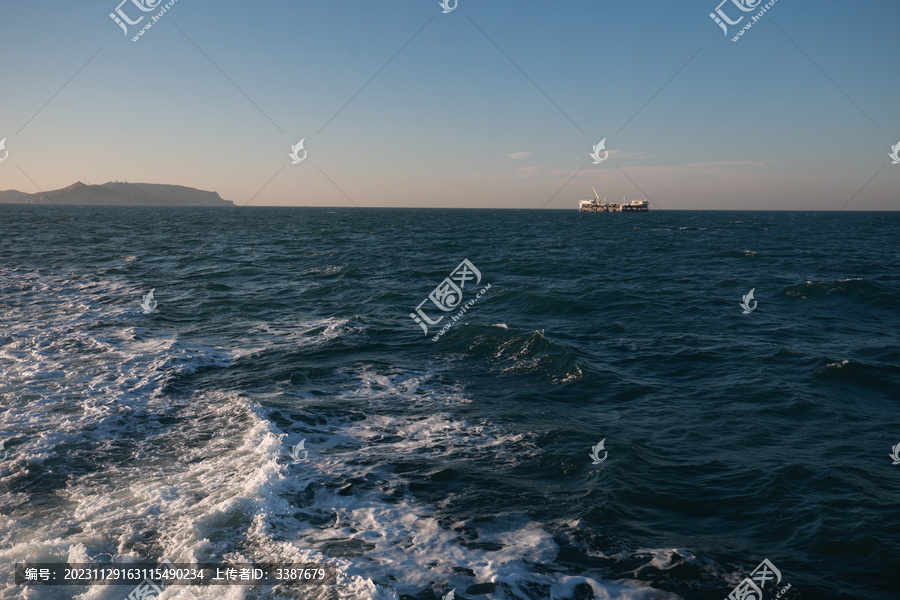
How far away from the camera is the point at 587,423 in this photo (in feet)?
34.8

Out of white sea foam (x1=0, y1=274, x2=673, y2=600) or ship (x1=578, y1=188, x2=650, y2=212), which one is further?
ship (x1=578, y1=188, x2=650, y2=212)

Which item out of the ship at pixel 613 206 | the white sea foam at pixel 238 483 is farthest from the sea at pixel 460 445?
the ship at pixel 613 206

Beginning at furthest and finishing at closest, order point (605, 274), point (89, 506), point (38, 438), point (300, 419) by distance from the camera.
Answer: point (605, 274)
point (300, 419)
point (38, 438)
point (89, 506)

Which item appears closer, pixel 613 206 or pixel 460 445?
pixel 460 445

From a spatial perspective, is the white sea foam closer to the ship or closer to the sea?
the sea

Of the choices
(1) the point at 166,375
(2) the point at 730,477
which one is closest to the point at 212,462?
(1) the point at 166,375

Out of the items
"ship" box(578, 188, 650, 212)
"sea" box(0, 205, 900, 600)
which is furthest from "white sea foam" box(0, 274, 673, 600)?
"ship" box(578, 188, 650, 212)

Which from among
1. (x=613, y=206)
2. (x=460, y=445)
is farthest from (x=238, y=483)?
(x=613, y=206)

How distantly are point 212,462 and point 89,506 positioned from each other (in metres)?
1.80

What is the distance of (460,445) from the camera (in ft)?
31.5

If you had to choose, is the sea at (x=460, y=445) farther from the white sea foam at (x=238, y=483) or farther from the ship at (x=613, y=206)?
the ship at (x=613, y=206)

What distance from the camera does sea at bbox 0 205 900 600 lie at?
6.22 meters

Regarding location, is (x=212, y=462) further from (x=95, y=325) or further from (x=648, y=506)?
(x=95, y=325)

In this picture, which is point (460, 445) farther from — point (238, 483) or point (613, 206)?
point (613, 206)
